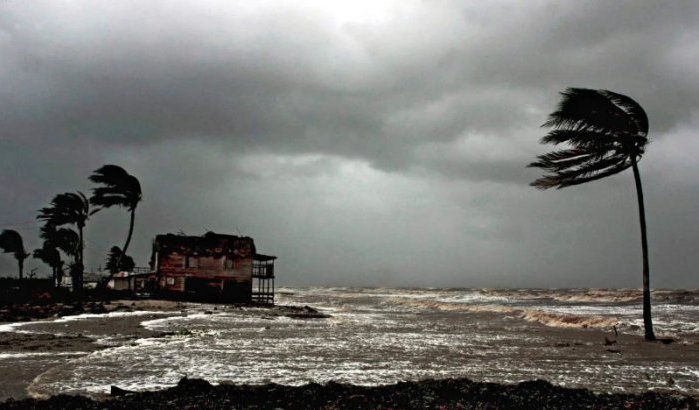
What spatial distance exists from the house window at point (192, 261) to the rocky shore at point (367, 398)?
145 ft

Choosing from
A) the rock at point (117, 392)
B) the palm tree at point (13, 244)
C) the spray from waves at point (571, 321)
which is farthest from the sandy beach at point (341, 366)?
the palm tree at point (13, 244)

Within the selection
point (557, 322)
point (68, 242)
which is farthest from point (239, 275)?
point (557, 322)

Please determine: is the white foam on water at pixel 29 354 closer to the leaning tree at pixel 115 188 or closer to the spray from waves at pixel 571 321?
the spray from waves at pixel 571 321

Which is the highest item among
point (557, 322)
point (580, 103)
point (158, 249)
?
point (580, 103)

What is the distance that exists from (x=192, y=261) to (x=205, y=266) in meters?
1.22

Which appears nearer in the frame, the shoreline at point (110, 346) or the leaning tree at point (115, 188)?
the shoreline at point (110, 346)

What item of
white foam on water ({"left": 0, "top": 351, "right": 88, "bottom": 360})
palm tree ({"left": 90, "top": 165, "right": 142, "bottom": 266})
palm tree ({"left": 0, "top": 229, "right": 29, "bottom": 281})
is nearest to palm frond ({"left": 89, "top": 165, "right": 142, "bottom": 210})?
palm tree ({"left": 90, "top": 165, "right": 142, "bottom": 266})

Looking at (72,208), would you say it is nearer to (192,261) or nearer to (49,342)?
(192,261)

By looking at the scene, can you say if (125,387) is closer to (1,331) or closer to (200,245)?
(1,331)

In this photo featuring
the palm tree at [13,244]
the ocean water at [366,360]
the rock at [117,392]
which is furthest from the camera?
the palm tree at [13,244]

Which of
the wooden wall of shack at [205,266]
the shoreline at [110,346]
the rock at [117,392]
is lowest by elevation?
the shoreline at [110,346]

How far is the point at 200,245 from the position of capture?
52.4m

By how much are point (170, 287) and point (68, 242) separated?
1747 centimetres

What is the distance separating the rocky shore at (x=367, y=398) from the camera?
7910mm
